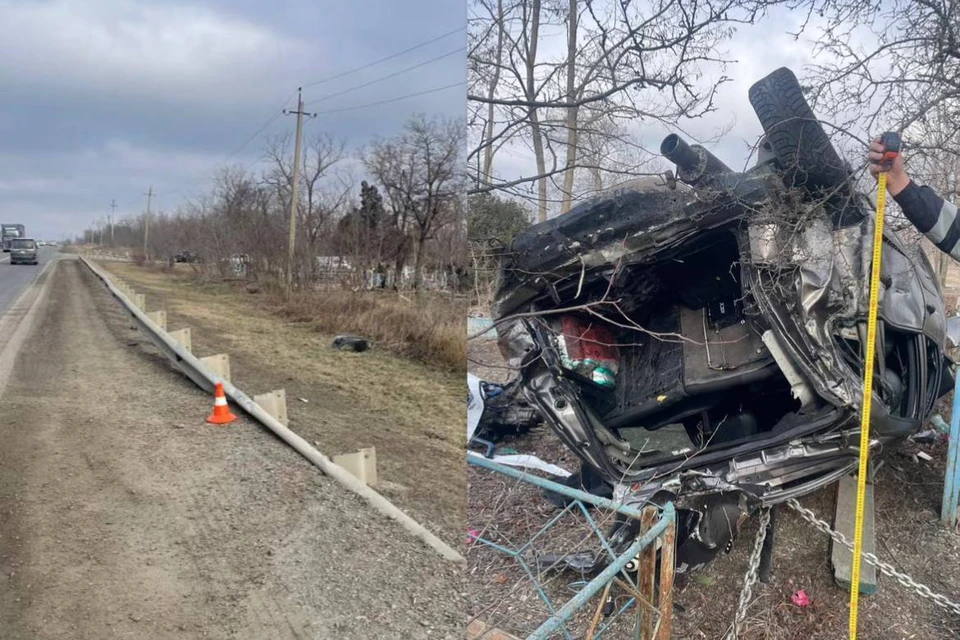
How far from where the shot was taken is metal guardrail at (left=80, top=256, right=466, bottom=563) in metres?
3.91

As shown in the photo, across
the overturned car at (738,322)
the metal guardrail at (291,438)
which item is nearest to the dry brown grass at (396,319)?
the metal guardrail at (291,438)

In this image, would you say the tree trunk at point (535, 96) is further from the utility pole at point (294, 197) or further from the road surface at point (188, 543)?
the utility pole at point (294, 197)

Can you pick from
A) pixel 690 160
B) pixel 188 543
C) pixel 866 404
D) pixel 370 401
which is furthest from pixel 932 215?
pixel 370 401

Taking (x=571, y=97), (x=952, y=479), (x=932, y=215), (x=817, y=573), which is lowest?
(x=817, y=573)

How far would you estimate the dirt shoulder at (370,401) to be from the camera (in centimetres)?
516

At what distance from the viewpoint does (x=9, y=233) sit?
45719mm

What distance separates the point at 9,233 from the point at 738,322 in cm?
5121

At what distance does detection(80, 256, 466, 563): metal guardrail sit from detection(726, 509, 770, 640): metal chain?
51.7 inches

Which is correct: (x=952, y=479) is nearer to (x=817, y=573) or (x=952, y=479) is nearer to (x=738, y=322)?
(x=817, y=573)

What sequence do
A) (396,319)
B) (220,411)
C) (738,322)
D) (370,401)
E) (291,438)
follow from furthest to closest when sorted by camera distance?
(396,319) → (370,401) → (220,411) → (291,438) → (738,322)

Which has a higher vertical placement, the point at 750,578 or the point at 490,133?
the point at 490,133

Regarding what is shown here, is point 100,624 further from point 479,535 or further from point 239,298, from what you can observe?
point 239,298

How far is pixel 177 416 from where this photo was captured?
6.02m

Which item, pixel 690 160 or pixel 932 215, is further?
pixel 932 215
